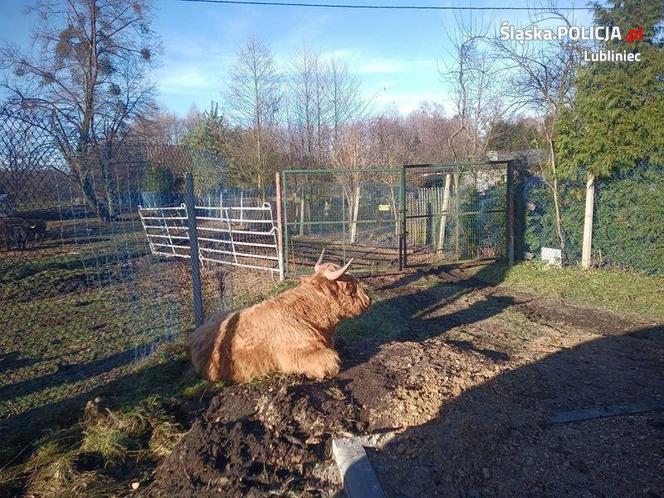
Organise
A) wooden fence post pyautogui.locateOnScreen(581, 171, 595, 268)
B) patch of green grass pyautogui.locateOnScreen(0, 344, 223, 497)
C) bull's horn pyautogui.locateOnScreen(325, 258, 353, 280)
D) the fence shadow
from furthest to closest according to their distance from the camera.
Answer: wooden fence post pyautogui.locateOnScreen(581, 171, 595, 268) → the fence shadow → bull's horn pyautogui.locateOnScreen(325, 258, 353, 280) → patch of green grass pyautogui.locateOnScreen(0, 344, 223, 497)

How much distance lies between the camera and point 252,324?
14.2ft

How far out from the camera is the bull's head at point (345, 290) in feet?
15.0

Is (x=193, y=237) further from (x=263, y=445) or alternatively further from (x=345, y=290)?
(x=263, y=445)

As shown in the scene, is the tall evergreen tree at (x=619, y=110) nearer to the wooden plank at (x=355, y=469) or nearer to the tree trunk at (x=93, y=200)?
the wooden plank at (x=355, y=469)

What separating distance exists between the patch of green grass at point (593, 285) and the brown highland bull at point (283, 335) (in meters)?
5.22

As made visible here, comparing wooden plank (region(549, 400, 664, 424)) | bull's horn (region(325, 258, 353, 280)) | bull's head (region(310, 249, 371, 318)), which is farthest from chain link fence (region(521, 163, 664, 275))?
bull's horn (region(325, 258, 353, 280))

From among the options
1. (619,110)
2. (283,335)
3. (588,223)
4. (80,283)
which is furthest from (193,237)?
(619,110)

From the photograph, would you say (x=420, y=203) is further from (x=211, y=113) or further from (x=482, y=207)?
(x=211, y=113)

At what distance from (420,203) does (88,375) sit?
438 inches

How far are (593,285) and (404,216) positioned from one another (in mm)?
4011

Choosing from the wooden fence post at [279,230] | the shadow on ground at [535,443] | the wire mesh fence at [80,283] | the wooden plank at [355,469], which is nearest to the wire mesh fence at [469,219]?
the wooden fence post at [279,230]

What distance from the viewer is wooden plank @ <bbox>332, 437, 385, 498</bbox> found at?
271 centimetres

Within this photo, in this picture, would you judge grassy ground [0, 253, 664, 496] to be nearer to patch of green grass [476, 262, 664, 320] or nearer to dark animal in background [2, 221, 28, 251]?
patch of green grass [476, 262, 664, 320]

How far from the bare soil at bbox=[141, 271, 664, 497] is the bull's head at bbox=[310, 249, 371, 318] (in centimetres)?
52
